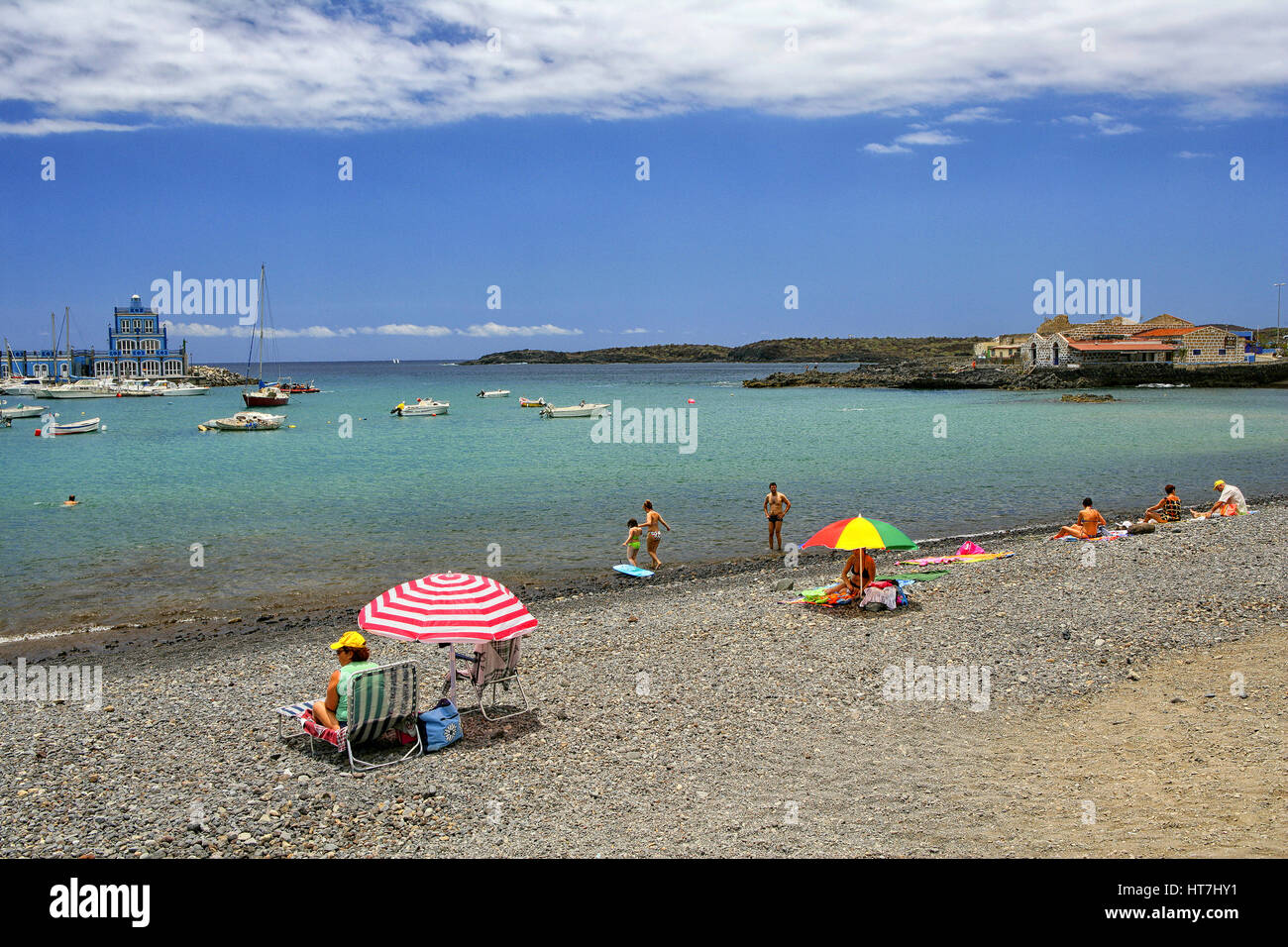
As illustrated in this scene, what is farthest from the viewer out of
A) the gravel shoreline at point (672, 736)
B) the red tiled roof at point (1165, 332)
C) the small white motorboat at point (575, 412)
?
the red tiled roof at point (1165, 332)

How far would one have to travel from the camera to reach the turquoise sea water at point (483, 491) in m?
20.5

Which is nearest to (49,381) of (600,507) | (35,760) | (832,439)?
(832,439)

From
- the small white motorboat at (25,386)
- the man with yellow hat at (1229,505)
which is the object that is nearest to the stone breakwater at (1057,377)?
the man with yellow hat at (1229,505)

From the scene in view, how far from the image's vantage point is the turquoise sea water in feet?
67.3

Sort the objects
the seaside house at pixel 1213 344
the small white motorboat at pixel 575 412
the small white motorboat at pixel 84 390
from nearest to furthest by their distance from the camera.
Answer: the small white motorboat at pixel 575 412 < the small white motorboat at pixel 84 390 < the seaside house at pixel 1213 344

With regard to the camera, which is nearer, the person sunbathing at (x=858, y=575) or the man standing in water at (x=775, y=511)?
the person sunbathing at (x=858, y=575)

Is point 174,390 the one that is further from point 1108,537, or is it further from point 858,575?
point 858,575

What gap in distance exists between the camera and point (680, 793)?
25.6 ft

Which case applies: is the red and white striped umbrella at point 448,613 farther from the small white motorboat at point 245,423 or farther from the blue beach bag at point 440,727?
the small white motorboat at point 245,423

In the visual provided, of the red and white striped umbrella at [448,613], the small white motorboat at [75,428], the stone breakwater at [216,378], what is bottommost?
the red and white striped umbrella at [448,613]

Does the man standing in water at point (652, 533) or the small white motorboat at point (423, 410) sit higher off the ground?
the small white motorboat at point (423, 410)

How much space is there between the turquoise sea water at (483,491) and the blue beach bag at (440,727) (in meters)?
9.88

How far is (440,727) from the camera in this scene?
9.10m
